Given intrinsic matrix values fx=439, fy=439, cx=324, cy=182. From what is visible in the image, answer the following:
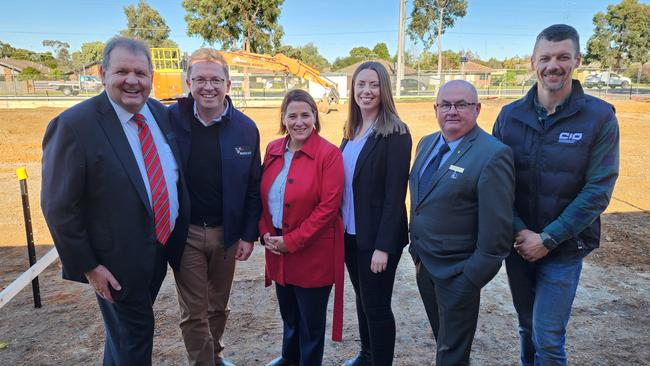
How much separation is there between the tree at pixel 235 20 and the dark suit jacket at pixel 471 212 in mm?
33368

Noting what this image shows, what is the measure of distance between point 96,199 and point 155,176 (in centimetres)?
33

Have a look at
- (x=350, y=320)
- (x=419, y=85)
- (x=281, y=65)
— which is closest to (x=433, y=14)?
(x=419, y=85)

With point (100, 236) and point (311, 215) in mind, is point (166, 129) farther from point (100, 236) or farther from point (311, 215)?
point (311, 215)

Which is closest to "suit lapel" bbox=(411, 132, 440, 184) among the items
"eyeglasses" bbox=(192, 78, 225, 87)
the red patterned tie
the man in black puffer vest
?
the man in black puffer vest

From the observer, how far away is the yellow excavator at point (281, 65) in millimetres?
21125

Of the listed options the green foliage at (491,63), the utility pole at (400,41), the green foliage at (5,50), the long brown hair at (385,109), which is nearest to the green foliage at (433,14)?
the utility pole at (400,41)

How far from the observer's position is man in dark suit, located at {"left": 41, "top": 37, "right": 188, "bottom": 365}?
2080mm

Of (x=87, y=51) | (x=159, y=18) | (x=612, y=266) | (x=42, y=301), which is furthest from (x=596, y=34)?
(x=87, y=51)

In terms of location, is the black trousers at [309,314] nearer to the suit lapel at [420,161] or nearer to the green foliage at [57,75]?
the suit lapel at [420,161]

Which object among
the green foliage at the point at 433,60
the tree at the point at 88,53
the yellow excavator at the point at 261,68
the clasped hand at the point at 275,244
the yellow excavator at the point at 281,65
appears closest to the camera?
the clasped hand at the point at 275,244

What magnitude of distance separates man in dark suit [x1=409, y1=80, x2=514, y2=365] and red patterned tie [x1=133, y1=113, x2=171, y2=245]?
140cm

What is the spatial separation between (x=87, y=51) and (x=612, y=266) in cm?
9214

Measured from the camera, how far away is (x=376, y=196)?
273cm

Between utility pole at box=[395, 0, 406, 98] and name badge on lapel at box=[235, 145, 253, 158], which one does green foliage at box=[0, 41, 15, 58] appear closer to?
utility pole at box=[395, 0, 406, 98]
